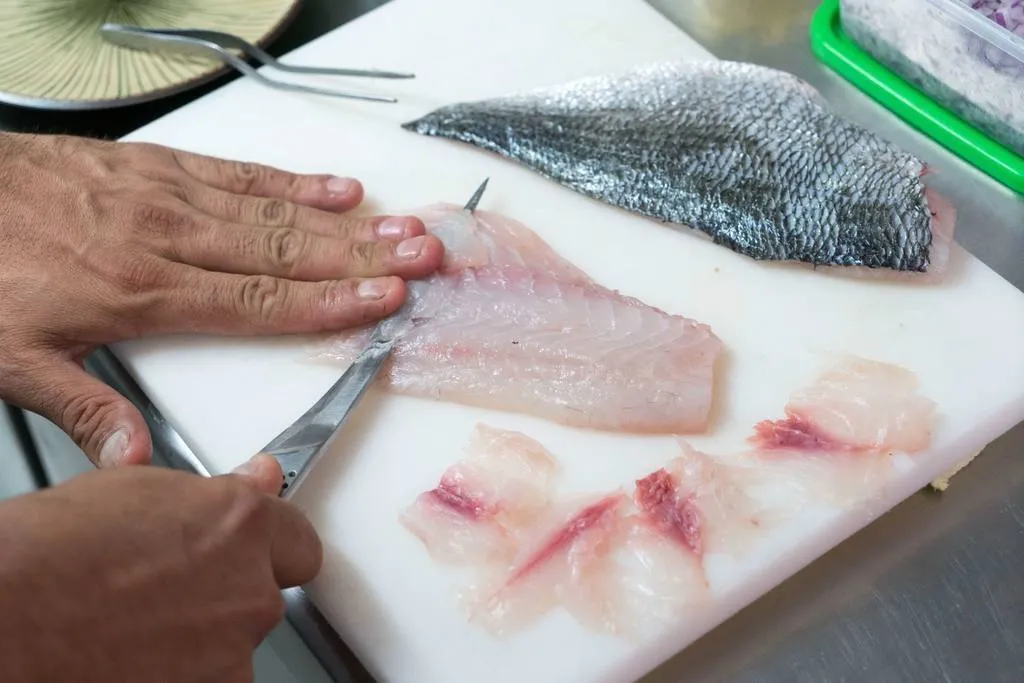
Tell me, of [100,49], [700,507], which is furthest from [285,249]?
[100,49]

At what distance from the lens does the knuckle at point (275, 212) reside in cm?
135

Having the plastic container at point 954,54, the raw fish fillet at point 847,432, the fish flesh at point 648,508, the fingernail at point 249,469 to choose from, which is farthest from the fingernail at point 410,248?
the plastic container at point 954,54

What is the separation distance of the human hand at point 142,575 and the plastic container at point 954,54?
126 cm

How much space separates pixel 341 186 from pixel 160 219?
0.27m

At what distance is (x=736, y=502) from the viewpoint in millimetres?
1124

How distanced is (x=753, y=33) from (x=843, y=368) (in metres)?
0.90

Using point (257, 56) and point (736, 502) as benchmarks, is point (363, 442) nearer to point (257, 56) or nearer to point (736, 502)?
point (736, 502)

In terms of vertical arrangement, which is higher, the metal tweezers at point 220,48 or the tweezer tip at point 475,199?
the tweezer tip at point 475,199

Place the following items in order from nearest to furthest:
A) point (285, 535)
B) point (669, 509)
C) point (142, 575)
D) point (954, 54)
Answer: point (142, 575) → point (285, 535) → point (669, 509) → point (954, 54)

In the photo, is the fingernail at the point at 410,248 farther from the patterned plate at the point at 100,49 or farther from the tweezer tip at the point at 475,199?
the patterned plate at the point at 100,49

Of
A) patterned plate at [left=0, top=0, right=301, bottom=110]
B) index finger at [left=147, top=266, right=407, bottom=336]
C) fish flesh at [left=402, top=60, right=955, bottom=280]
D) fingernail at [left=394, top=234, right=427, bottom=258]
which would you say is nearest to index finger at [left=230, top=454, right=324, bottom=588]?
index finger at [left=147, top=266, right=407, bottom=336]

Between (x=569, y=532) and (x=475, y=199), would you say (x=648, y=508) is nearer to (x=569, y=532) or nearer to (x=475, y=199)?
(x=569, y=532)

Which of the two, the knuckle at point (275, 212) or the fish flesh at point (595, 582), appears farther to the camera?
the knuckle at point (275, 212)

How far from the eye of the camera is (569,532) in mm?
1097
